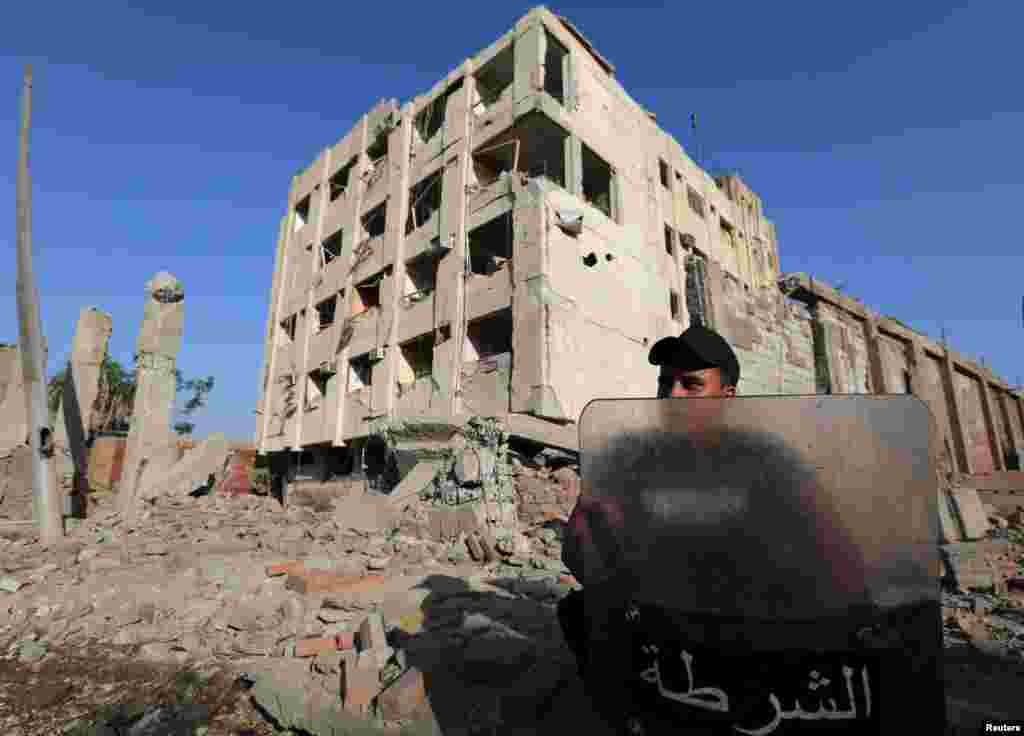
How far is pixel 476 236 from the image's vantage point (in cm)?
1456

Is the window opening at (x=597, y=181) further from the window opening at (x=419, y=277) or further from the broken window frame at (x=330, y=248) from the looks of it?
the broken window frame at (x=330, y=248)

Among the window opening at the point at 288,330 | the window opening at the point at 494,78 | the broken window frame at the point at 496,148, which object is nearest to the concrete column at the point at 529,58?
the window opening at the point at 494,78

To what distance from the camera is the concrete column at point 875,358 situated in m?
16.7

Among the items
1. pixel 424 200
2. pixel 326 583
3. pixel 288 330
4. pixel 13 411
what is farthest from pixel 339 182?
pixel 326 583

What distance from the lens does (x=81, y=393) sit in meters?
A: 11.6

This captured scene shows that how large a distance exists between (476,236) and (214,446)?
28.4 ft

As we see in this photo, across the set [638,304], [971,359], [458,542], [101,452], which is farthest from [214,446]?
Answer: [971,359]

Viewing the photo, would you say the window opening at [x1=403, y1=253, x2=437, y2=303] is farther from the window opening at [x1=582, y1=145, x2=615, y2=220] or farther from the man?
the man

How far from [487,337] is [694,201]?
10.9 metres

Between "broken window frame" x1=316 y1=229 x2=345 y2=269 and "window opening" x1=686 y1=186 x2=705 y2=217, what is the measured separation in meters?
13.5

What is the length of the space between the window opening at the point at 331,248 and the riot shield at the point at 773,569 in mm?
21116

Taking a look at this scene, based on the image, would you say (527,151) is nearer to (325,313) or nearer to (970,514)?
(325,313)

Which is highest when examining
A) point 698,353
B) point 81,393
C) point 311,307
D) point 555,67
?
point 555,67

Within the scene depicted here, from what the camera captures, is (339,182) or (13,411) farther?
(339,182)
